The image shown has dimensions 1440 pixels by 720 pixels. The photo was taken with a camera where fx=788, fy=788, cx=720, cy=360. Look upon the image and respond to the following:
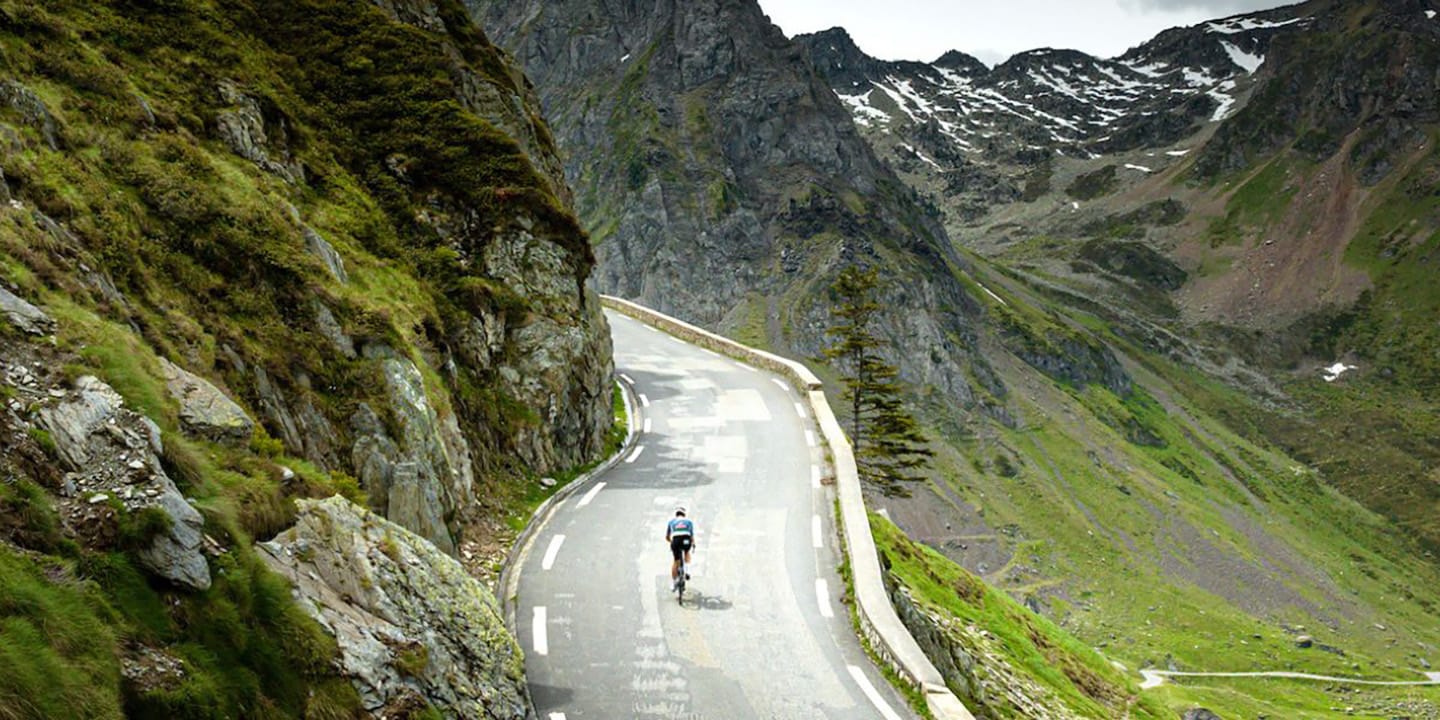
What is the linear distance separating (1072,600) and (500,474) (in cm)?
10801

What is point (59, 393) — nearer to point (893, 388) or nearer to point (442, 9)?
point (442, 9)

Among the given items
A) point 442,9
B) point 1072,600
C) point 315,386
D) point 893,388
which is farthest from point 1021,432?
point 315,386

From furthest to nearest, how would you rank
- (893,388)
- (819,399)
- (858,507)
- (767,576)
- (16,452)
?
1. (893,388)
2. (819,399)
3. (858,507)
4. (767,576)
5. (16,452)

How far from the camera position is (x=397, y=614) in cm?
985

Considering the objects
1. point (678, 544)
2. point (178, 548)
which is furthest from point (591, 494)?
point (178, 548)

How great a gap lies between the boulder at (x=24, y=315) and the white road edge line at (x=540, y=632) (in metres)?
8.11

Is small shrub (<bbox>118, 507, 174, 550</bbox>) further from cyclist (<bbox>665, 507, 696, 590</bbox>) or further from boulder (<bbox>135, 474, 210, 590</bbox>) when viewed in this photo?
cyclist (<bbox>665, 507, 696, 590</bbox>)

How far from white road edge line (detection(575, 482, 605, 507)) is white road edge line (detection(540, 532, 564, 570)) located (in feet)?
7.92

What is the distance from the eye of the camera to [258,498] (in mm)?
9039

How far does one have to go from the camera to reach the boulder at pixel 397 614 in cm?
872

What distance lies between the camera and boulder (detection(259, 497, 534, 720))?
8719 millimetres

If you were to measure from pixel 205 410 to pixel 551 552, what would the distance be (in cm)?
839

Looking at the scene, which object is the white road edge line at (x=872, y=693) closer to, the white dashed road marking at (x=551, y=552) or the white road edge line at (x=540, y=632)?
the white road edge line at (x=540, y=632)

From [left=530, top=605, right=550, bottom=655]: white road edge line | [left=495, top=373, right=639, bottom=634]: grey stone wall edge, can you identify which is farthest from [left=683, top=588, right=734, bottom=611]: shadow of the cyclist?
[left=495, top=373, right=639, bottom=634]: grey stone wall edge
